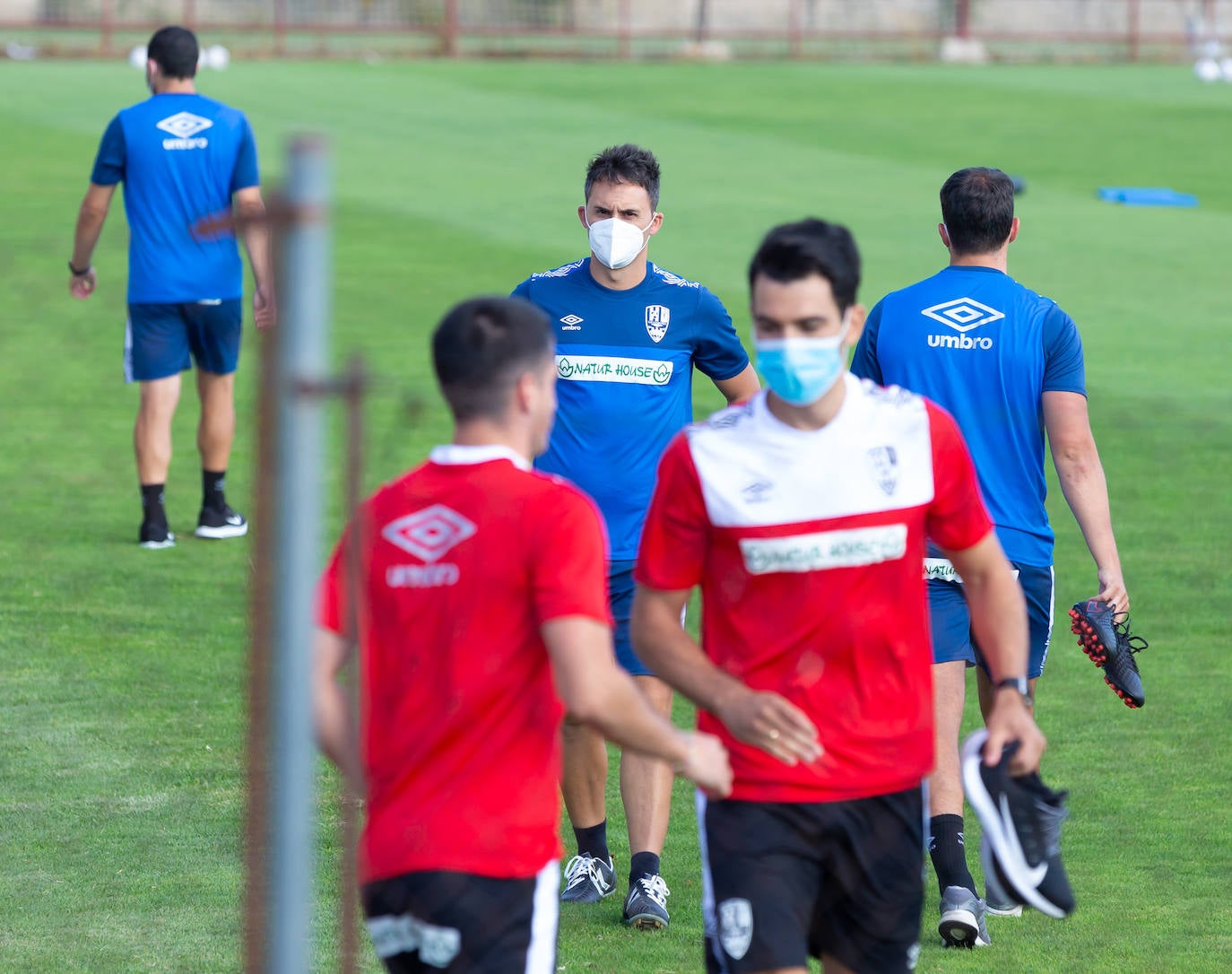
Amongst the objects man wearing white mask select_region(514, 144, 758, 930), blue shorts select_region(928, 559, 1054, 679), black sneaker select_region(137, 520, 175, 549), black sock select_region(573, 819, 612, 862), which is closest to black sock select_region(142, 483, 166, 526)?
black sneaker select_region(137, 520, 175, 549)

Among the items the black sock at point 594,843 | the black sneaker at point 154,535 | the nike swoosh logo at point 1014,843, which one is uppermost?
the nike swoosh logo at point 1014,843

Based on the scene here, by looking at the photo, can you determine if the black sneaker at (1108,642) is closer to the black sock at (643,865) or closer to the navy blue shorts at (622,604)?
the navy blue shorts at (622,604)

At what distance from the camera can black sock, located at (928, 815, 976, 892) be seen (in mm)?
5699

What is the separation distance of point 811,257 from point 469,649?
112 cm

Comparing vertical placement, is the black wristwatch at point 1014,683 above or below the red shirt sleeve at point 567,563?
below

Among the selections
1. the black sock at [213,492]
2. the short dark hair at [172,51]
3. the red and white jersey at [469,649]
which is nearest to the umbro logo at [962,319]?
the red and white jersey at [469,649]

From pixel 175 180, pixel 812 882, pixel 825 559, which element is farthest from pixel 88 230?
pixel 812 882

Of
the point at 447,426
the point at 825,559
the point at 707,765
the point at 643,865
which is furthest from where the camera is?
the point at 447,426

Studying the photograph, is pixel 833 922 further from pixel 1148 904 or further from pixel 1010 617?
pixel 1148 904

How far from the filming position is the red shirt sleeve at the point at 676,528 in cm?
402

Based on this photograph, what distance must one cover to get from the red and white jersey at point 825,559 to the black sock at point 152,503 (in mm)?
6492

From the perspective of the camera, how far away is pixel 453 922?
352cm

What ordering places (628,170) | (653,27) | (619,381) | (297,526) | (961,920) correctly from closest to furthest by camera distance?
(297,526) → (961,920) → (619,381) → (628,170) → (653,27)

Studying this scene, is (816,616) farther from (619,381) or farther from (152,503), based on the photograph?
(152,503)
